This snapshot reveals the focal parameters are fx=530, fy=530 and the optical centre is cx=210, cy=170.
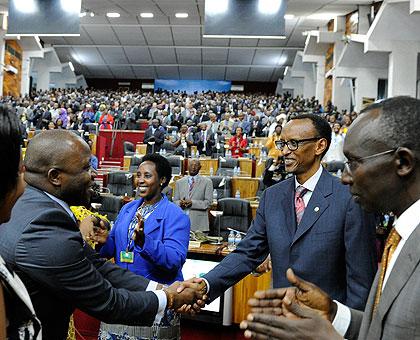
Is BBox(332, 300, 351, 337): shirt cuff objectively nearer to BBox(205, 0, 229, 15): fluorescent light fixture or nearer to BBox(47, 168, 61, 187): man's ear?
BBox(47, 168, 61, 187): man's ear

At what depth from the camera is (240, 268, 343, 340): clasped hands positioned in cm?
130

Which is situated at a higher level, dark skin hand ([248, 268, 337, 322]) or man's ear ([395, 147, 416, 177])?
man's ear ([395, 147, 416, 177])

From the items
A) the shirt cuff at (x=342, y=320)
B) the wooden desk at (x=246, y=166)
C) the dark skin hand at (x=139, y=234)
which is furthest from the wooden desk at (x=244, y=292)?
the wooden desk at (x=246, y=166)

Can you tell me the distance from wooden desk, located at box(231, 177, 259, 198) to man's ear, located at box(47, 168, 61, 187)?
27.3ft

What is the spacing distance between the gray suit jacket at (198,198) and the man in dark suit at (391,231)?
622cm

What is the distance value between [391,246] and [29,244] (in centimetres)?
107

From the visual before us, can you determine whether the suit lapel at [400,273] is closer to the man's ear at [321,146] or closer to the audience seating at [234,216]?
the man's ear at [321,146]

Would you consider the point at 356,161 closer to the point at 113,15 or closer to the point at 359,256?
the point at 359,256

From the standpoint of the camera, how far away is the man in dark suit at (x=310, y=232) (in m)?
2.19

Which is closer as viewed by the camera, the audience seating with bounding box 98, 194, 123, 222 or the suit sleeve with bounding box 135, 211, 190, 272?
the suit sleeve with bounding box 135, 211, 190, 272

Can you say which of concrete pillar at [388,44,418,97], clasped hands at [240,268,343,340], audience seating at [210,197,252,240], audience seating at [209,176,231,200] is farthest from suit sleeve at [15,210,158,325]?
concrete pillar at [388,44,418,97]

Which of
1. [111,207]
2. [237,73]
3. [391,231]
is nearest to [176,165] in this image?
[111,207]

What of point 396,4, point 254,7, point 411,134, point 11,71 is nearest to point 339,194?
point 411,134

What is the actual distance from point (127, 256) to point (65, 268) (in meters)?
1.14
